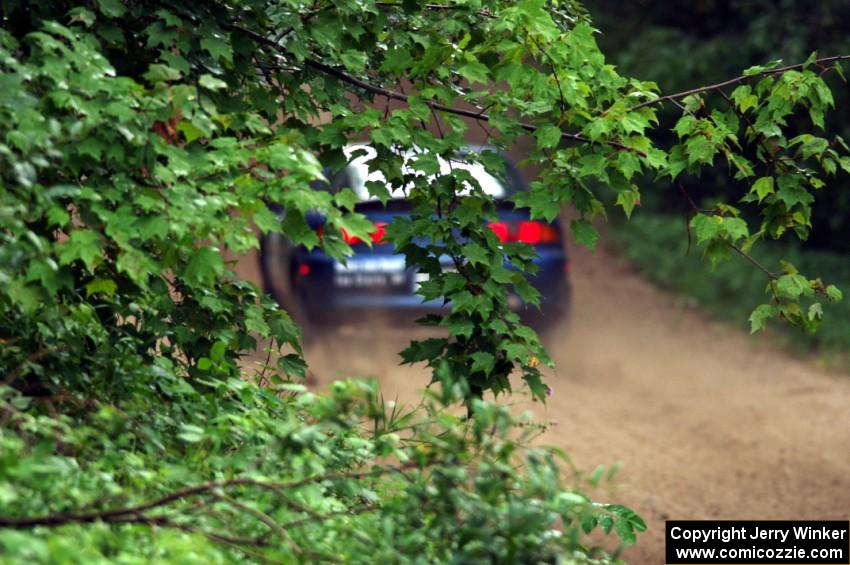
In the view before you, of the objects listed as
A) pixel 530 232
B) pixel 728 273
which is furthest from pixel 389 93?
pixel 728 273

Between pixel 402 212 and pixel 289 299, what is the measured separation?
173 centimetres

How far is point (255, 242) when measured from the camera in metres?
4.20

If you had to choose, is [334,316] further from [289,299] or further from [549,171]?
[549,171]

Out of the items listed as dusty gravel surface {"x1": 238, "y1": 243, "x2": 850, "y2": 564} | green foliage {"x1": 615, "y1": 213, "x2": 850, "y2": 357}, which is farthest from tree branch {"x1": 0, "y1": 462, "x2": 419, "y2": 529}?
green foliage {"x1": 615, "y1": 213, "x2": 850, "y2": 357}

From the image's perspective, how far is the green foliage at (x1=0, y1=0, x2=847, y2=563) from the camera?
356 cm

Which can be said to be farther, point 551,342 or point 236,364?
point 551,342

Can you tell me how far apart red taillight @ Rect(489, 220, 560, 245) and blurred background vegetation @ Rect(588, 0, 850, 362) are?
2.30 meters

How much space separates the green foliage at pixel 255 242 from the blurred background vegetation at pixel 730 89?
7660 mm

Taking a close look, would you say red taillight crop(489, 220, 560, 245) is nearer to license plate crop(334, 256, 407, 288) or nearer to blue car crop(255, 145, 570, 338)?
blue car crop(255, 145, 570, 338)

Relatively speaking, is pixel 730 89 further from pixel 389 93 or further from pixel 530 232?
pixel 389 93

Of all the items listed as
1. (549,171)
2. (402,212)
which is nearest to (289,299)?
(402,212)

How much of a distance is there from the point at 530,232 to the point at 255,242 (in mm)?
6763

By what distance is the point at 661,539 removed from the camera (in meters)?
7.40

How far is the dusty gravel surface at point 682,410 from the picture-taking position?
8367mm
